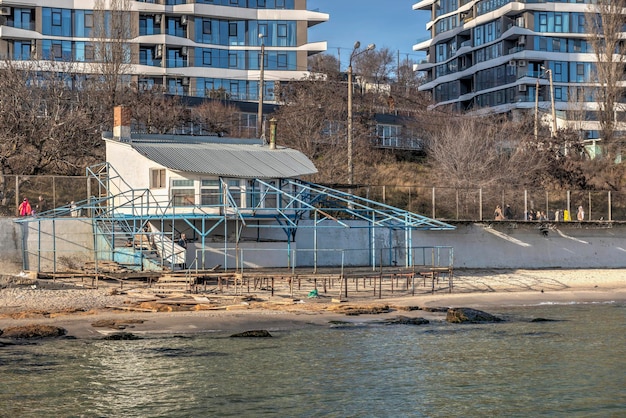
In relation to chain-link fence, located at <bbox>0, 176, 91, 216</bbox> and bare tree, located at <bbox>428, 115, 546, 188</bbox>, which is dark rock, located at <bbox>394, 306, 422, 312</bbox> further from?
bare tree, located at <bbox>428, 115, 546, 188</bbox>

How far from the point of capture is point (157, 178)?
1570 inches

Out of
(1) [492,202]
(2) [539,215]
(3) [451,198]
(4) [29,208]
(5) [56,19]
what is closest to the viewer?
(4) [29,208]

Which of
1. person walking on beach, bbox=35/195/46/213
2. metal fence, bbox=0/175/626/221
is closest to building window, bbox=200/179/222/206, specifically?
metal fence, bbox=0/175/626/221

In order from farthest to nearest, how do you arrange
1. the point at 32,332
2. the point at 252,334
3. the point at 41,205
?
the point at 41,205
the point at 252,334
the point at 32,332

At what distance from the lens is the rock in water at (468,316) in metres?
31.5

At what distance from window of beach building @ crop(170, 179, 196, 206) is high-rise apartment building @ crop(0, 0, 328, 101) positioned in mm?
40088

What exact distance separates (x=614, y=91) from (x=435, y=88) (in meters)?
39.1

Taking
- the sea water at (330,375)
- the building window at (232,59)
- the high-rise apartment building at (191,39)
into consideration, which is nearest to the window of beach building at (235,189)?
the sea water at (330,375)

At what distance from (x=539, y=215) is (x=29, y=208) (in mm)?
25826

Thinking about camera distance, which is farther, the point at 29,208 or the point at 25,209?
the point at 29,208

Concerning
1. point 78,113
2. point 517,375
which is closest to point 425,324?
point 517,375

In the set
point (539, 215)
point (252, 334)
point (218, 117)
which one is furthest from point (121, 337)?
point (218, 117)

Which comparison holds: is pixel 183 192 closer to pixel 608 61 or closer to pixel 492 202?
pixel 492 202

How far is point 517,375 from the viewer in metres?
23.6
